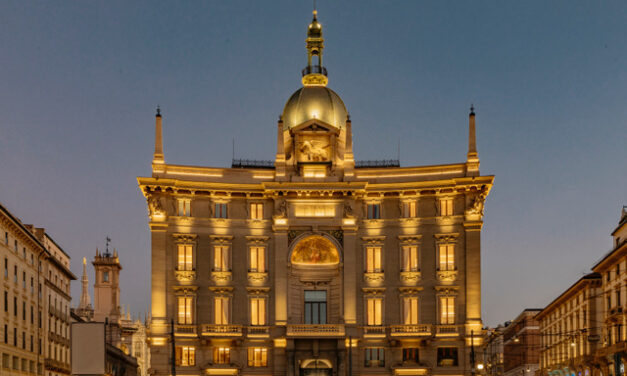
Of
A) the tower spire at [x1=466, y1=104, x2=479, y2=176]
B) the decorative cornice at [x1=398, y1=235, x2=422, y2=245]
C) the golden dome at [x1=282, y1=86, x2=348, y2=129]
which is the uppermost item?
the golden dome at [x1=282, y1=86, x2=348, y2=129]

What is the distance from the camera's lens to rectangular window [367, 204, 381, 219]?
3342 inches

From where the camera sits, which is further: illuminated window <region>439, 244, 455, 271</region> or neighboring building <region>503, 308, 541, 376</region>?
neighboring building <region>503, 308, 541, 376</region>

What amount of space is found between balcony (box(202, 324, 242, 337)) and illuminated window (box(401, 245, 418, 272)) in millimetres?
Result: 17377

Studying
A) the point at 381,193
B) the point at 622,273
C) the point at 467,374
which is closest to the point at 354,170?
the point at 381,193

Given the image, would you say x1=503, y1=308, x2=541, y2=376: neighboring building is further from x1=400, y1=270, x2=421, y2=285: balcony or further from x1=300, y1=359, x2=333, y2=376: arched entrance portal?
x1=300, y1=359, x2=333, y2=376: arched entrance portal

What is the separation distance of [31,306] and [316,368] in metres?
32.3

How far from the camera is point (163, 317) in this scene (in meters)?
80.7

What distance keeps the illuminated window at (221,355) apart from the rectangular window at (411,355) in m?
17.0

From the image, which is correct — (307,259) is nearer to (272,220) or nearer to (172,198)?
(272,220)

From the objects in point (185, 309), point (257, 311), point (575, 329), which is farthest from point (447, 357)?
point (575, 329)

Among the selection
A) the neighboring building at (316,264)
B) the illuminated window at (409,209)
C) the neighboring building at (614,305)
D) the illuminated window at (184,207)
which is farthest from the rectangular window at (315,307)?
the neighboring building at (614,305)

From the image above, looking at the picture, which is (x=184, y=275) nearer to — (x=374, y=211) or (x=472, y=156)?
(x=374, y=211)

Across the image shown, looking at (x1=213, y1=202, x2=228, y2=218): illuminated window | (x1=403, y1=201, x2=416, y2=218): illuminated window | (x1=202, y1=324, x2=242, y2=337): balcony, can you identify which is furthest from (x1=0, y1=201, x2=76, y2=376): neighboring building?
(x1=403, y1=201, x2=416, y2=218): illuminated window

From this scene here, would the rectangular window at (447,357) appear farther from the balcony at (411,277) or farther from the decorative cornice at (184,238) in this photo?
the decorative cornice at (184,238)
